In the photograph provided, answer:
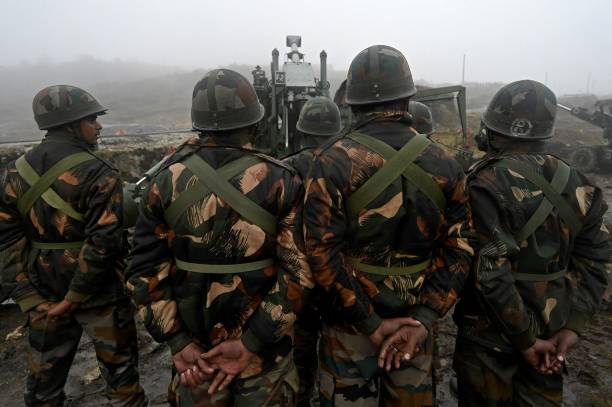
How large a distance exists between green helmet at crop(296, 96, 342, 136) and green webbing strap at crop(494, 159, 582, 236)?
2.19 metres

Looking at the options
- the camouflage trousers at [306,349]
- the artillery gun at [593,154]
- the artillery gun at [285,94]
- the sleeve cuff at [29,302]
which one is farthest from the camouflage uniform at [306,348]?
the artillery gun at [593,154]

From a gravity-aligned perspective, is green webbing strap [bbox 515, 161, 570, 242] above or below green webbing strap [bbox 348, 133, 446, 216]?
below

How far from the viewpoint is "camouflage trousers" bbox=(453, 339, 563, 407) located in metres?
2.18

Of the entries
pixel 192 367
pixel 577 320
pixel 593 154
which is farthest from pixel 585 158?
pixel 192 367

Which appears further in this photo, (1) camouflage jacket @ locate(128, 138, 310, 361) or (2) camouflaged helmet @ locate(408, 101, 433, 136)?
A: (2) camouflaged helmet @ locate(408, 101, 433, 136)

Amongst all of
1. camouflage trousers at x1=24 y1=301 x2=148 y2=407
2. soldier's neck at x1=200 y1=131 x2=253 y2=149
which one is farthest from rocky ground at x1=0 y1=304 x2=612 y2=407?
soldier's neck at x1=200 y1=131 x2=253 y2=149

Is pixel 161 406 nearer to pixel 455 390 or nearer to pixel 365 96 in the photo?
pixel 455 390

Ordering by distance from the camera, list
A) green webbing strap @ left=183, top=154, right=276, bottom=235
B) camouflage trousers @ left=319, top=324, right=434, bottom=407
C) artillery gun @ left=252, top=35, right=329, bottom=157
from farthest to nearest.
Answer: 1. artillery gun @ left=252, top=35, right=329, bottom=157
2. camouflage trousers @ left=319, top=324, right=434, bottom=407
3. green webbing strap @ left=183, top=154, right=276, bottom=235

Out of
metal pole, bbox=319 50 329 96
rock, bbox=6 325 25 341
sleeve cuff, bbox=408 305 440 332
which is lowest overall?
rock, bbox=6 325 25 341

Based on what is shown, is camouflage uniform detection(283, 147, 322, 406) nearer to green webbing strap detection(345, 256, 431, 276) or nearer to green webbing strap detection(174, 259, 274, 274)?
green webbing strap detection(345, 256, 431, 276)

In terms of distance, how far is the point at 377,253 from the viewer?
6.26 ft

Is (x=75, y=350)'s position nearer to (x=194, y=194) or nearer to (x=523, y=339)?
(x=194, y=194)

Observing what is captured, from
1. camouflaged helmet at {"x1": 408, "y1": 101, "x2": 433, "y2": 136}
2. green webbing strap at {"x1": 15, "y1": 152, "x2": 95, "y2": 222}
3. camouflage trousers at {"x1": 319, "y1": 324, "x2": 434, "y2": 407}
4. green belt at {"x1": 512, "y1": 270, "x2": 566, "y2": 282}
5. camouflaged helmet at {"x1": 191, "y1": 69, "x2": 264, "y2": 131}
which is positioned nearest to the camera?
camouflaged helmet at {"x1": 191, "y1": 69, "x2": 264, "y2": 131}

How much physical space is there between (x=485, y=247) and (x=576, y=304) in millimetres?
718
